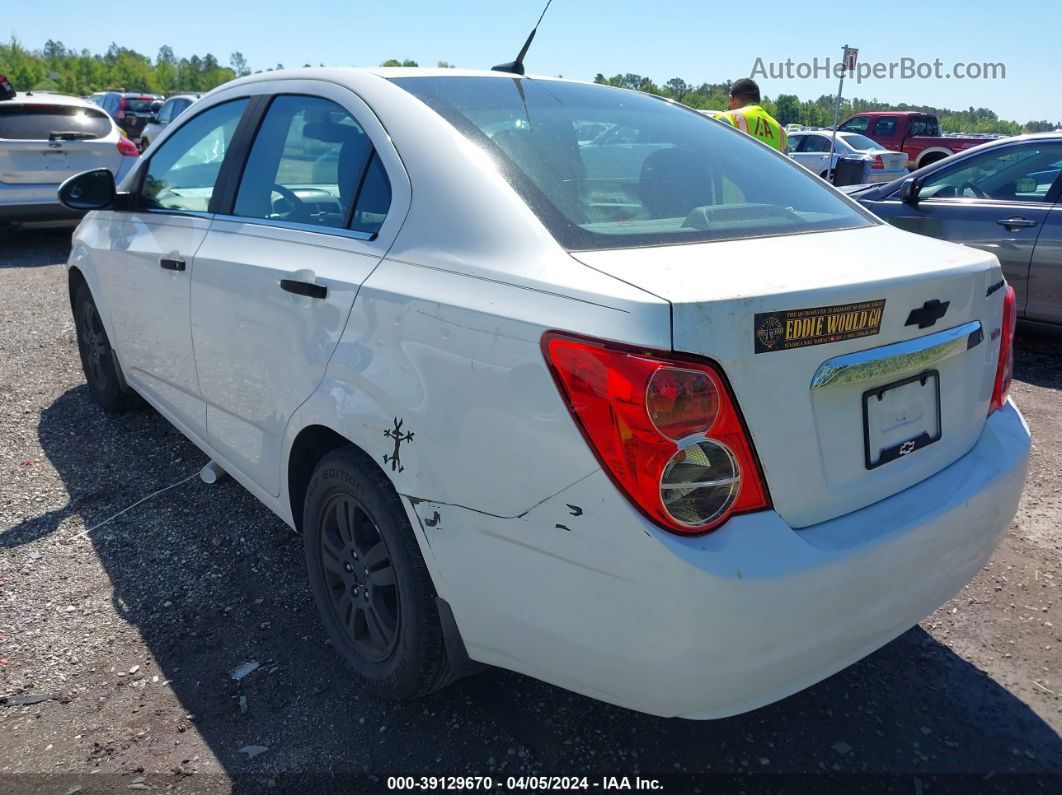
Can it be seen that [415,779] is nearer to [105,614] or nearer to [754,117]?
[105,614]

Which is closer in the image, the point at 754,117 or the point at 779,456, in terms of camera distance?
the point at 779,456

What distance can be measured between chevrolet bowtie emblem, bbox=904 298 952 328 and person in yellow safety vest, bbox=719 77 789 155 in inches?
145

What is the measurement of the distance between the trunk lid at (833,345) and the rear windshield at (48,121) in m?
9.19

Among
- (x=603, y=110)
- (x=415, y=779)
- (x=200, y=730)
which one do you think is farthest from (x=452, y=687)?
(x=603, y=110)

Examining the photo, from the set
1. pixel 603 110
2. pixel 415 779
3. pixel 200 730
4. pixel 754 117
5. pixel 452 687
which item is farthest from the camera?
pixel 754 117

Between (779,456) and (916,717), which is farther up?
(779,456)

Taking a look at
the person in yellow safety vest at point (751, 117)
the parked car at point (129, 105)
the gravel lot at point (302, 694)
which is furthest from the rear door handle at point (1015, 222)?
the parked car at point (129, 105)

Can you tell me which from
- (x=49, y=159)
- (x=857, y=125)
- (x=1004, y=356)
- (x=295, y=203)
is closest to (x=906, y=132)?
(x=857, y=125)

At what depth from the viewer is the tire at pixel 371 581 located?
2.17 m

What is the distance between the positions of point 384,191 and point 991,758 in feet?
7.36

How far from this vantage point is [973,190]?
619 cm

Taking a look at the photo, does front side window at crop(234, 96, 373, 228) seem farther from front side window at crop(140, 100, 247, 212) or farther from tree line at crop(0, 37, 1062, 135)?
tree line at crop(0, 37, 1062, 135)

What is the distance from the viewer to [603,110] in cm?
279

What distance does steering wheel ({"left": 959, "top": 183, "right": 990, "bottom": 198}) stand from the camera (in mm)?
6117
